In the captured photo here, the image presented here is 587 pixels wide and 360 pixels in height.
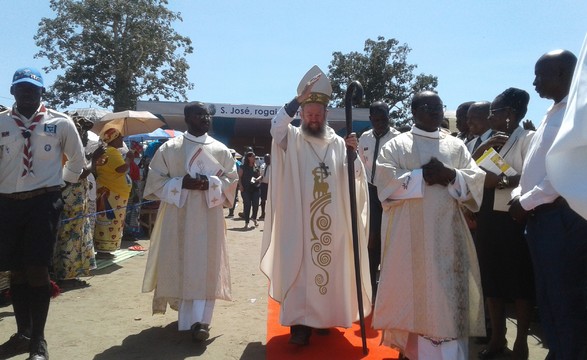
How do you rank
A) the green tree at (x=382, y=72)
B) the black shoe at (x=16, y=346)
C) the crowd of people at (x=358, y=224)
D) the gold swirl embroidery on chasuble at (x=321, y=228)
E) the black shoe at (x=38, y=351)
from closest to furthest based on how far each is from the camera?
1. the crowd of people at (x=358, y=224)
2. the black shoe at (x=38, y=351)
3. the black shoe at (x=16, y=346)
4. the gold swirl embroidery on chasuble at (x=321, y=228)
5. the green tree at (x=382, y=72)

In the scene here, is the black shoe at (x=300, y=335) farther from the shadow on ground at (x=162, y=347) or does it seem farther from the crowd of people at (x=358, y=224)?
the shadow on ground at (x=162, y=347)

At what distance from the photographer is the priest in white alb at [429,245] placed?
3957 millimetres

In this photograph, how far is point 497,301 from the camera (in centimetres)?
457

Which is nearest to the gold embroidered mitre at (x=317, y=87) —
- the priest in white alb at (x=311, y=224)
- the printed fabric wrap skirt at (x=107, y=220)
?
the priest in white alb at (x=311, y=224)

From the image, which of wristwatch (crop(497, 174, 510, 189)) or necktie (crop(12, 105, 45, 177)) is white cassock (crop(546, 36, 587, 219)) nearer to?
wristwatch (crop(497, 174, 510, 189))

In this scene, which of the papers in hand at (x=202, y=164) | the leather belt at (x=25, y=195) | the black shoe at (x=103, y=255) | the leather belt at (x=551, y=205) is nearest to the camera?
the leather belt at (x=551, y=205)

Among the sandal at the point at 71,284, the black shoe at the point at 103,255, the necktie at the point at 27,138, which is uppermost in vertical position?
the necktie at the point at 27,138

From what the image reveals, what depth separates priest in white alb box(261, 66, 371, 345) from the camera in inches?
193

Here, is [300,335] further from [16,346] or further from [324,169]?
[16,346]

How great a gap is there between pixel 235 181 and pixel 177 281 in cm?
108

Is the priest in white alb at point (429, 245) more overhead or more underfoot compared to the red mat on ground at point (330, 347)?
more overhead

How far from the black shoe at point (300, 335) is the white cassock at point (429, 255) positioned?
0.85 meters

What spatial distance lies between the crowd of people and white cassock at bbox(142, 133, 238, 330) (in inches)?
0.5

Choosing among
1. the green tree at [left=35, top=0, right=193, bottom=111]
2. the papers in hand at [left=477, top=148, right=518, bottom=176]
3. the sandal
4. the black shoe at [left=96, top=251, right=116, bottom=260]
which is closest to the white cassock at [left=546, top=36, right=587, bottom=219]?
the papers in hand at [left=477, top=148, right=518, bottom=176]
